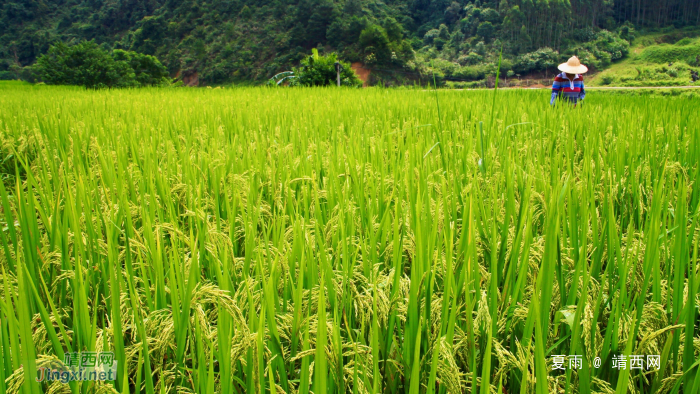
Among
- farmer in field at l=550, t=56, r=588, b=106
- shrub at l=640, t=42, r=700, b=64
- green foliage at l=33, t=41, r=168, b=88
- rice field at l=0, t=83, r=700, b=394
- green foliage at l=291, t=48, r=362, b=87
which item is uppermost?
shrub at l=640, t=42, r=700, b=64

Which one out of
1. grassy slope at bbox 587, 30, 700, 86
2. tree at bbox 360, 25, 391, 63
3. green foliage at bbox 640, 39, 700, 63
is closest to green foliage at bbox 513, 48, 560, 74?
grassy slope at bbox 587, 30, 700, 86

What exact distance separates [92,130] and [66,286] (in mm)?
2423

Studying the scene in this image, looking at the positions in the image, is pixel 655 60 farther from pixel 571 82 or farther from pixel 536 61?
pixel 571 82

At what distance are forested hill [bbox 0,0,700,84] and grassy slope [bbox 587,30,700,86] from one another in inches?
62.1

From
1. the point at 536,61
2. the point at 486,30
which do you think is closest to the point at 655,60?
the point at 536,61

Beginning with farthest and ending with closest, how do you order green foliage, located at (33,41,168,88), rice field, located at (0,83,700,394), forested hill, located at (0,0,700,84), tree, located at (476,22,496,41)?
tree, located at (476,22,496,41) < forested hill, located at (0,0,700,84) < green foliage, located at (33,41,168,88) < rice field, located at (0,83,700,394)

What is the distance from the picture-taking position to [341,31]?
35.2 m

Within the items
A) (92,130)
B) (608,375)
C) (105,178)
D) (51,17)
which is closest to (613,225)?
(608,375)

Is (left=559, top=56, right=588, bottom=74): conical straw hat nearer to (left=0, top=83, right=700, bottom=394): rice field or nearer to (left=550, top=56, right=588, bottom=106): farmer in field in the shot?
(left=550, top=56, right=588, bottom=106): farmer in field

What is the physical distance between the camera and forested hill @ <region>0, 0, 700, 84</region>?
3559 cm

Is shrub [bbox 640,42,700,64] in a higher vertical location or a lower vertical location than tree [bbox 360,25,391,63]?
lower

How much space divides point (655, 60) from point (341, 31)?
2680 centimetres

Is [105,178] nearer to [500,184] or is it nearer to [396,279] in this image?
[396,279]

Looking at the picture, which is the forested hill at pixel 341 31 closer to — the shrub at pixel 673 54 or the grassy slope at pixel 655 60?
the grassy slope at pixel 655 60
